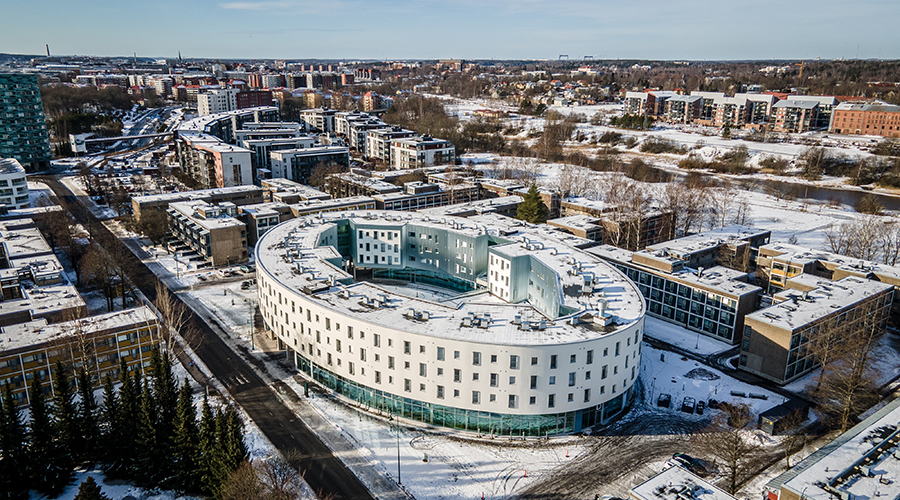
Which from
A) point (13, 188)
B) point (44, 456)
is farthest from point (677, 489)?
point (13, 188)

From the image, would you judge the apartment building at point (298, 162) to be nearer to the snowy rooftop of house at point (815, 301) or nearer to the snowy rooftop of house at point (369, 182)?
the snowy rooftop of house at point (369, 182)

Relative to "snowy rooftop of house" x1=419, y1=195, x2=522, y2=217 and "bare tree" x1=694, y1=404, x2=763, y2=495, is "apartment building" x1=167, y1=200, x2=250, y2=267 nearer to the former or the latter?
"snowy rooftop of house" x1=419, y1=195, x2=522, y2=217

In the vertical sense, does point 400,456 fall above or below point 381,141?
below

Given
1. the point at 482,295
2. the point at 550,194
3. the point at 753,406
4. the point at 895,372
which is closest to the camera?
the point at 753,406

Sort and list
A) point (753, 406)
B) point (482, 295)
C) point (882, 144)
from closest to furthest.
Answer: point (753, 406) < point (482, 295) < point (882, 144)

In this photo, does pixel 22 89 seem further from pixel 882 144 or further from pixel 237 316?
pixel 882 144

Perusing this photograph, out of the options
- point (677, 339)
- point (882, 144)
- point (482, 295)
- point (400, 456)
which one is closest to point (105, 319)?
point (400, 456)

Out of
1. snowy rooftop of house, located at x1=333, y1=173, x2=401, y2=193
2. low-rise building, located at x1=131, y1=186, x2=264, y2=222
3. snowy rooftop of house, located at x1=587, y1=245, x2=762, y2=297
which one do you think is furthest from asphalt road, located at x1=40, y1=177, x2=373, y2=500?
snowy rooftop of house, located at x1=333, y1=173, x2=401, y2=193

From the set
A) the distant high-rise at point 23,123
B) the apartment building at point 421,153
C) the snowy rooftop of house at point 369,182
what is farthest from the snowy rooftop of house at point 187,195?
the distant high-rise at point 23,123
